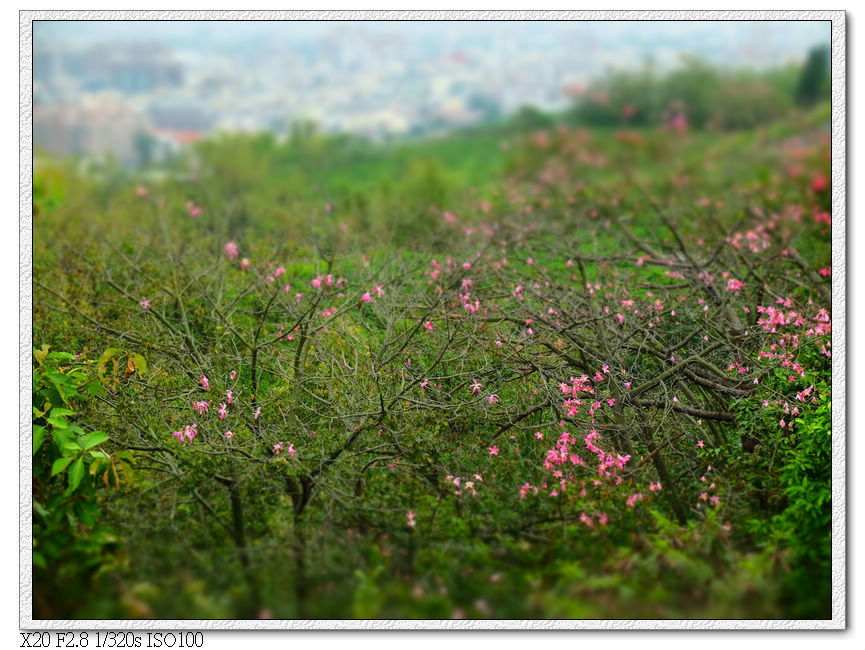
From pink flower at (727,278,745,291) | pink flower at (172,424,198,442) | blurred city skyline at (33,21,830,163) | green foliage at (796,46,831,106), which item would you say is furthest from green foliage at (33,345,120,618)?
green foliage at (796,46,831,106)

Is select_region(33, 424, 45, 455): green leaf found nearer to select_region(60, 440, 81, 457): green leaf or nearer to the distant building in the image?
select_region(60, 440, 81, 457): green leaf

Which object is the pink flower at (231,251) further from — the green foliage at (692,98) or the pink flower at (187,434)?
the green foliage at (692,98)

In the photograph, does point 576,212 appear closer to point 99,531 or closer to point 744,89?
point 744,89

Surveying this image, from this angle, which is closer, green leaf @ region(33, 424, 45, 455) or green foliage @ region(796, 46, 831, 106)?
green leaf @ region(33, 424, 45, 455)

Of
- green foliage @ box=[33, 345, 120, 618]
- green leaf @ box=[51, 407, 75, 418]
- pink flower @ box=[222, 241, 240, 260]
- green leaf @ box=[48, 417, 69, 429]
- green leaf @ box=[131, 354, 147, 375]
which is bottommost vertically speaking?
green foliage @ box=[33, 345, 120, 618]
